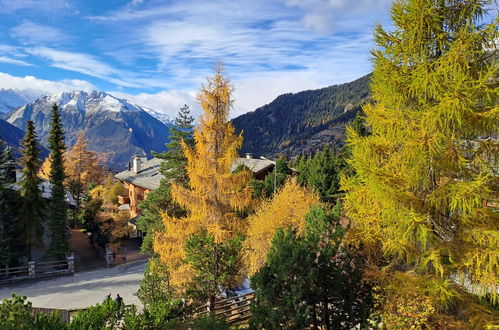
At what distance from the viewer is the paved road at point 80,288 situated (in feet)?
77.2

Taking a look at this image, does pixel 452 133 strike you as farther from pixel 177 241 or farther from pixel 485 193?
pixel 177 241

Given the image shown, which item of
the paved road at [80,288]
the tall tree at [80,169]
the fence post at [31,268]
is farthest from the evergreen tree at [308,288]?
the tall tree at [80,169]

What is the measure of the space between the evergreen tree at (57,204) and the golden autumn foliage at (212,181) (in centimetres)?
1661

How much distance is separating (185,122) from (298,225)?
15.1 metres

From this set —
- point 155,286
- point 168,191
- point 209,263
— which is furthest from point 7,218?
point 209,263

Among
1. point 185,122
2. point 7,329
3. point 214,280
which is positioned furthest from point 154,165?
point 7,329

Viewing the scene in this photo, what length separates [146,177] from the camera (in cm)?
4878

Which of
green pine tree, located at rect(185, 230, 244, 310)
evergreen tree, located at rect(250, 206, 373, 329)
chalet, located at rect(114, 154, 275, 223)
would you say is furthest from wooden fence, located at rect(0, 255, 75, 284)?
evergreen tree, located at rect(250, 206, 373, 329)

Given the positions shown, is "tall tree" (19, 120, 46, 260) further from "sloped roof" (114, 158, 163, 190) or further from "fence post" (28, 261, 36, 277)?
"sloped roof" (114, 158, 163, 190)

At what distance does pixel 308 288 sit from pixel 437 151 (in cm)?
547

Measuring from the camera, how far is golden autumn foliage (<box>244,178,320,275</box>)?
63.7 ft

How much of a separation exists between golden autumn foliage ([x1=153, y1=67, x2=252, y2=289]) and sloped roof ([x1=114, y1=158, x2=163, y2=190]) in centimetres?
2694

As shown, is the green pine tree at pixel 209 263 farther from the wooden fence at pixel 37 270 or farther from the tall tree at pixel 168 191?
the wooden fence at pixel 37 270

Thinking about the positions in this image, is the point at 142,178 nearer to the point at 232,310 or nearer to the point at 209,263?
the point at 232,310
